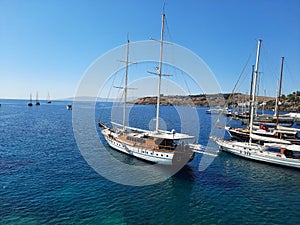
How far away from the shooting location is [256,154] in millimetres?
34125

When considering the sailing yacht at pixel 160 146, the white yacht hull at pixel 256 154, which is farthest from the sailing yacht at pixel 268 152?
the sailing yacht at pixel 160 146

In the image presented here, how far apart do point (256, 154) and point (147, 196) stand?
71.7 ft

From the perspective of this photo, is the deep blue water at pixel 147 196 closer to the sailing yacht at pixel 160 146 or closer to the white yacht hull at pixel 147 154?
the sailing yacht at pixel 160 146

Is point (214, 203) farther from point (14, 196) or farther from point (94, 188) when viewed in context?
point (14, 196)

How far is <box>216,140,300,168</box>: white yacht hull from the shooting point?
101 feet

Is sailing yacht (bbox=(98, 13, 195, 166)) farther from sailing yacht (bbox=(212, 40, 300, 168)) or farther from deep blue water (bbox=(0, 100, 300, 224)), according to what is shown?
sailing yacht (bbox=(212, 40, 300, 168))

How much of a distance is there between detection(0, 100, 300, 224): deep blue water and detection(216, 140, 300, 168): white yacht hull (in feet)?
3.82

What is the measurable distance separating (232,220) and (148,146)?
16.2m

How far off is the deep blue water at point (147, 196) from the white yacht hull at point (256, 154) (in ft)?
3.82

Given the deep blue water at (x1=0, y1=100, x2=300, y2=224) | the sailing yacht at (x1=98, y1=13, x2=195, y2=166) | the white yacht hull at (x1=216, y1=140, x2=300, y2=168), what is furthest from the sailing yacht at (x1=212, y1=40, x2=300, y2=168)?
the sailing yacht at (x1=98, y1=13, x2=195, y2=166)

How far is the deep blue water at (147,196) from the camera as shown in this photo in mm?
16984

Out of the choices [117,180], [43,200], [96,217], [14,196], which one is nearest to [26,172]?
[14,196]

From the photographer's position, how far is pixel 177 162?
29109 mm

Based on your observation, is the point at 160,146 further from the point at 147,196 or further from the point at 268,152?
the point at 268,152
